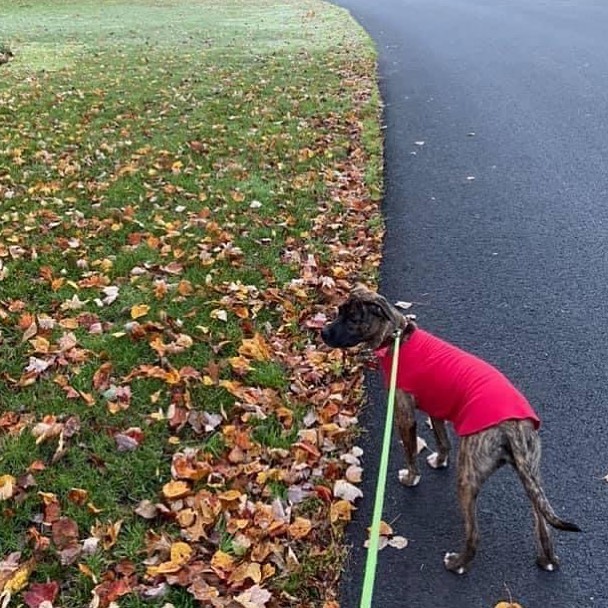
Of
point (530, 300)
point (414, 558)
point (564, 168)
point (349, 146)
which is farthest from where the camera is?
point (349, 146)

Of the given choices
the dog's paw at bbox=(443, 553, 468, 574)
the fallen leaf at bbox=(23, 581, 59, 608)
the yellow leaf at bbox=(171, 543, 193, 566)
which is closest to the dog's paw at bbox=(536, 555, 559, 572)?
the dog's paw at bbox=(443, 553, 468, 574)

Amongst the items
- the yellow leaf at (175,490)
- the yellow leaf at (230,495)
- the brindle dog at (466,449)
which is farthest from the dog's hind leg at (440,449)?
the yellow leaf at (175,490)

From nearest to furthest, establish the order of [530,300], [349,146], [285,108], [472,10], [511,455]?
[511,455]
[530,300]
[349,146]
[285,108]
[472,10]

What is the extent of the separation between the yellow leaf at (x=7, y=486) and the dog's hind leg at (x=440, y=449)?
2199 mm

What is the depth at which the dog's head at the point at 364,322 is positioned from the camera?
3.63 m

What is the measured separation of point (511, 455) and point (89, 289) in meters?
3.77

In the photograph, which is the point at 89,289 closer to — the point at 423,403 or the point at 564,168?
the point at 423,403

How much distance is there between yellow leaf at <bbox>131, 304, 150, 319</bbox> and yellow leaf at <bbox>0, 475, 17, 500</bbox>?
1746mm

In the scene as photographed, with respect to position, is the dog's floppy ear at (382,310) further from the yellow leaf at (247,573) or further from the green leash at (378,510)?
the yellow leaf at (247,573)

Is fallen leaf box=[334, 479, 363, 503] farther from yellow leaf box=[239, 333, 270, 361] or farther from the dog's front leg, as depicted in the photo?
yellow leaf box=[239, 333, 270, 361]

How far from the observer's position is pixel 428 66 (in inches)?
580

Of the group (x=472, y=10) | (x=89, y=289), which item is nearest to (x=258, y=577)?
(x=89, y=289)

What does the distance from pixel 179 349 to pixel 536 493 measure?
2.66m

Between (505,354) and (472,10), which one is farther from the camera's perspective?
(472,10)
